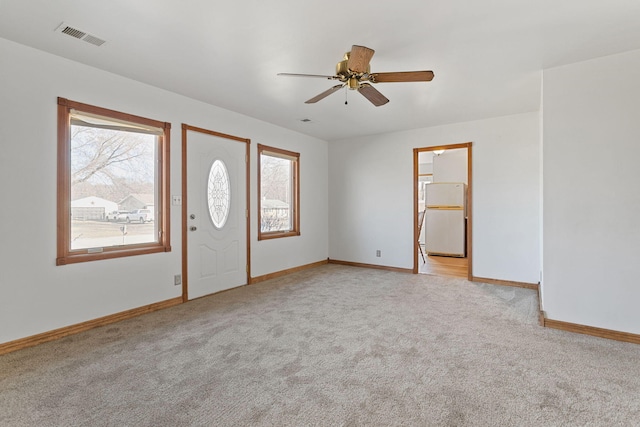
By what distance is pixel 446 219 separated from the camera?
7.77 m

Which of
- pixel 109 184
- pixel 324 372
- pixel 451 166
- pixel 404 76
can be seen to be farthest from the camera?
pixel 451 166

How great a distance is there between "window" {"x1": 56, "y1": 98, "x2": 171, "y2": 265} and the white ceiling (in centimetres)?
54

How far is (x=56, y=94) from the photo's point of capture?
2.90m

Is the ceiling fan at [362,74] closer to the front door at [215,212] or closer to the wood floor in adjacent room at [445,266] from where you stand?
the front door at [215,212]

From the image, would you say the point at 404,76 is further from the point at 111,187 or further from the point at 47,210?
the point at 47,210

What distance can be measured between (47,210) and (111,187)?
609 millimetres

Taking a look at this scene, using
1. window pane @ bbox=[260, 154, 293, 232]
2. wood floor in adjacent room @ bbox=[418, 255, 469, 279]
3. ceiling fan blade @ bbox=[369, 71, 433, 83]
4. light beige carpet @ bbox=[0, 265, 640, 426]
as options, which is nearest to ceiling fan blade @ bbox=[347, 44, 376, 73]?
ceiling fan blade @ bbox=[369, 71, 433, 83]

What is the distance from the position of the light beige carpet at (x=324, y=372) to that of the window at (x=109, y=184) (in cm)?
85

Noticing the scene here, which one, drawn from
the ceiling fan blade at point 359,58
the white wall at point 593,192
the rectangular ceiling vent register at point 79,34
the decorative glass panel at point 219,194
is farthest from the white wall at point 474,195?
the rectangular ceiling vent register at point 79,34

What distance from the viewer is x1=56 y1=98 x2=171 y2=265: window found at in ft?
9.77

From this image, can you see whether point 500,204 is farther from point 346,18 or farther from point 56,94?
point 56,94

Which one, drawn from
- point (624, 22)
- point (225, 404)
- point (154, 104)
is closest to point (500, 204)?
point (624, 22)

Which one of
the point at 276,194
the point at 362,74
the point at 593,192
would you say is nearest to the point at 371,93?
the point at 362,74

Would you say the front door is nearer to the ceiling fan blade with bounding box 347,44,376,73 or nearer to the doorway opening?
the ceiling fan blade with bounding box 347,44,376,73
